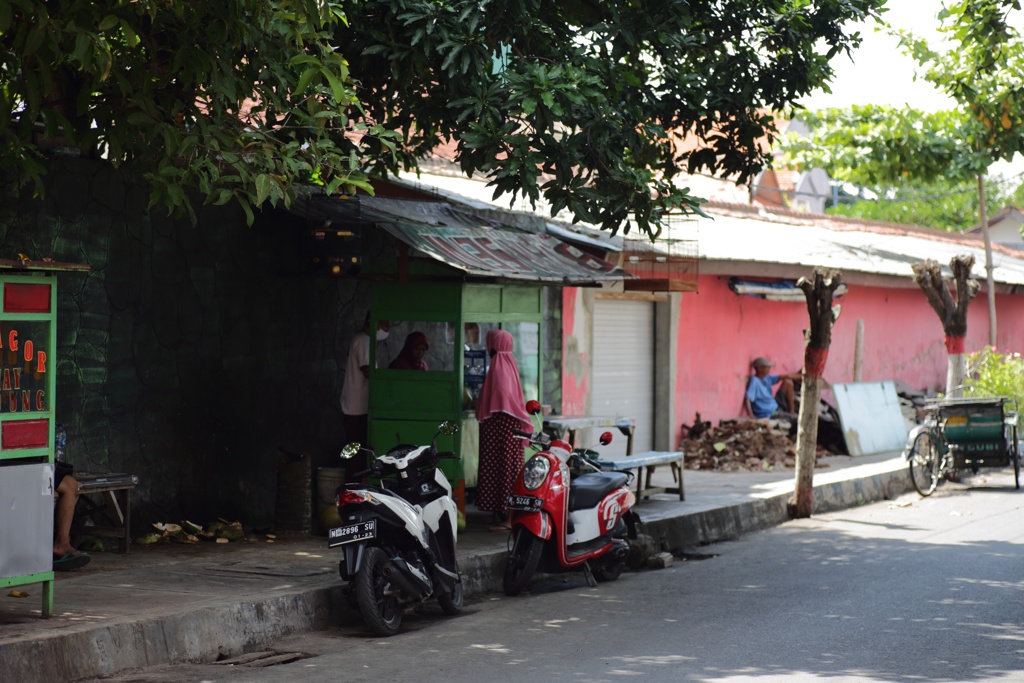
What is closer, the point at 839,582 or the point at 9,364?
the point at 9,364

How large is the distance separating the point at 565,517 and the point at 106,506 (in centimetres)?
346

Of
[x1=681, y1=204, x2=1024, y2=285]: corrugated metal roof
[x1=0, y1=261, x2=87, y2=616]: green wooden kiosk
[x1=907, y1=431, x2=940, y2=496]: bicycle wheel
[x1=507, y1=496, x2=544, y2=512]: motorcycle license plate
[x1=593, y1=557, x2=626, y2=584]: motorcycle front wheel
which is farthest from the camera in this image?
[x1=681, y1=204, x2=1024, y2=285]: corrugated metal roof

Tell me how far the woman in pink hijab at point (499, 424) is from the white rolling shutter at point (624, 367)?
197 inches

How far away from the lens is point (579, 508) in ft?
31.6

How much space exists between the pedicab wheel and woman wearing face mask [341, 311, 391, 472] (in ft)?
9.00

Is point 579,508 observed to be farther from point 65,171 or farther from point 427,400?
point 65,171

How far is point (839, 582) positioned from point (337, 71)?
5211 mm

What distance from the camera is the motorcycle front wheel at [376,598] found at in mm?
7645

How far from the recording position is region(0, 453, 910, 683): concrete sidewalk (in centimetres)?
655

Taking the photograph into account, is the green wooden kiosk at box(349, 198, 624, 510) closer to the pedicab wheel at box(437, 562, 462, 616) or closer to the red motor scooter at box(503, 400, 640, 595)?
the red motor scooter at box(503, 400, 640, 595)

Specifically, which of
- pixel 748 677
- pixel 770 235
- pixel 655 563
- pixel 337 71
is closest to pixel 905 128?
pixel 770 235

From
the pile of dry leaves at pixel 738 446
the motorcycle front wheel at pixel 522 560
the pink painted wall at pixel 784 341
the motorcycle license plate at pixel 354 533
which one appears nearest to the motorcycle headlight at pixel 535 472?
the motorcycle front wheel at pixel 522 560

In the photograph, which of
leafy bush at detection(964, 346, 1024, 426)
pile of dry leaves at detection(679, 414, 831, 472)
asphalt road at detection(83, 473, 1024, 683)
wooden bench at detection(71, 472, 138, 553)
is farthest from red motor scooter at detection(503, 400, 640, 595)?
leafy bush at detection(964, 346, 1024, 426)

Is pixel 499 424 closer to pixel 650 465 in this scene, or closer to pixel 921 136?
pixel 650 465
